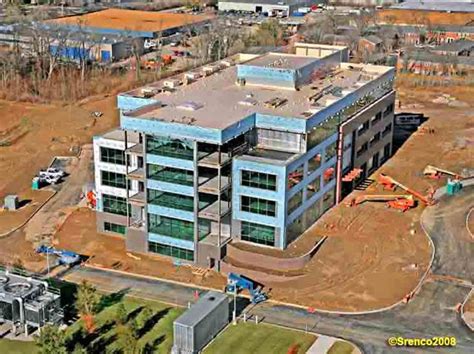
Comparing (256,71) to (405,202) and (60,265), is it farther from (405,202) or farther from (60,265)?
(60,265)

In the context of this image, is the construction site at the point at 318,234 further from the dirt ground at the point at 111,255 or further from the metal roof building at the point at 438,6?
the metal roof building at the point at 438,6

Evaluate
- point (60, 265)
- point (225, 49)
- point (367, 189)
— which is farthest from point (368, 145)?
point (225, 49)

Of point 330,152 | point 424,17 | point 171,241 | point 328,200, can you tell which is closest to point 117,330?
point 171,241

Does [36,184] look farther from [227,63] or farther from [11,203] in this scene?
[227,63]

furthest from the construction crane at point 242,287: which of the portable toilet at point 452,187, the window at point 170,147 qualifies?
the portable toilet at point 452,187

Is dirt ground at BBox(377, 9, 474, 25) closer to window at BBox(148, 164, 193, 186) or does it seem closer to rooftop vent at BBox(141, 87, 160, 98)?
rooftop vent at BBox(141, 87, 160, 98)

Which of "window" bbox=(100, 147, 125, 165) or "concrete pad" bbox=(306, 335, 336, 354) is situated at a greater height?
"window" bbox=(100, 147, 125, 165)

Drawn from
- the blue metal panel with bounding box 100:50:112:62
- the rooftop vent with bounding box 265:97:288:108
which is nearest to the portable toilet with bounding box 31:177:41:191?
the rooftop vent with bounding box 265:97:288:108
